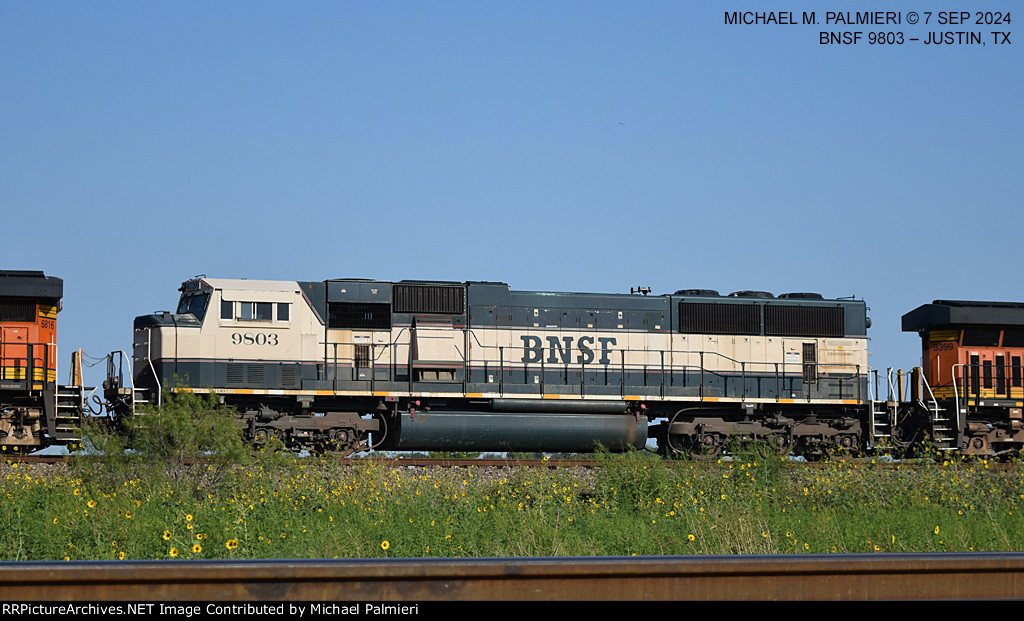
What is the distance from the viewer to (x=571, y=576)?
3688mm

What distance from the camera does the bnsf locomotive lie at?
17.5 meters

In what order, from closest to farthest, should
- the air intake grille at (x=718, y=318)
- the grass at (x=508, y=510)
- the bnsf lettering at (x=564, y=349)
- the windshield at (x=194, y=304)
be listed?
the grass at (x=508, y=510), the windshield at (x=194, y=304), the bnsf lettering at (x=564, y=349), the air intake grille at (x=718, y=318)

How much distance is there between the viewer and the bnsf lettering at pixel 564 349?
18.6 metres

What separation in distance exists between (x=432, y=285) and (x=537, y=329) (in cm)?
208

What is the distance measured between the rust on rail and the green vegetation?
2991 millimetres

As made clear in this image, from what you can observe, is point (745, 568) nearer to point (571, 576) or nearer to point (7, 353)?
point (571, 576)

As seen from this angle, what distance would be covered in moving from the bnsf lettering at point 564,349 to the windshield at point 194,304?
18.4ft

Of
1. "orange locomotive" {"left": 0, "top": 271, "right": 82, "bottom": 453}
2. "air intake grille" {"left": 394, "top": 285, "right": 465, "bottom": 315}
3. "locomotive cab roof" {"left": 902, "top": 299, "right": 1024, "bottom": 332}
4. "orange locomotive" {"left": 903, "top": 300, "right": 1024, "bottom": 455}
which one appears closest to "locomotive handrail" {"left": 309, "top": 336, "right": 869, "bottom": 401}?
"air intake grille" {"left": 394, "top": 285, "right": 465, "bottom": 315}

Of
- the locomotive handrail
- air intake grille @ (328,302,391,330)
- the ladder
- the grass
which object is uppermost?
air intake grille @ (328,302,391,330)

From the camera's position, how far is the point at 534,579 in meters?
3.67

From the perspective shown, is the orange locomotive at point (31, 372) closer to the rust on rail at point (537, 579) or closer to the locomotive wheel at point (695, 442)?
the locomotive wheel at point (695, 442)

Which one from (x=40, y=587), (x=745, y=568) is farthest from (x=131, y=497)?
(x=745, y=568)

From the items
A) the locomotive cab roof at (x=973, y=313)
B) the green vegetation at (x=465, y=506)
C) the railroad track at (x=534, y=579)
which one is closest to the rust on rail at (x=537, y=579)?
the railroad track at (x=534, y=579)

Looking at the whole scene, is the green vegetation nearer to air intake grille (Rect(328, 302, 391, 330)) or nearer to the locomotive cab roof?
air intake grille (Rect(328, 302, 391, 330))
